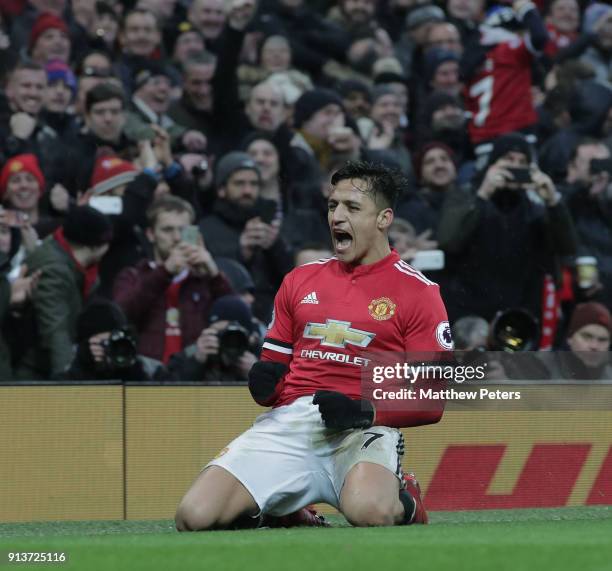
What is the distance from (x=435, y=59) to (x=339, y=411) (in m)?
7.48

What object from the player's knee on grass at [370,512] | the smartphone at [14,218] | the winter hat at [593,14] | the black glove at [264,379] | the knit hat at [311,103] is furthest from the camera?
the winter hat at [593,14]

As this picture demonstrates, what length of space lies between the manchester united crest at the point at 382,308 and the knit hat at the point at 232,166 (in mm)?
3663

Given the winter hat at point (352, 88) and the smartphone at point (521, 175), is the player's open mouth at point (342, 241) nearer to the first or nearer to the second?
the smartphone at point (521, 175)

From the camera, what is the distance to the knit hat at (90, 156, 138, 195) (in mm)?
9953

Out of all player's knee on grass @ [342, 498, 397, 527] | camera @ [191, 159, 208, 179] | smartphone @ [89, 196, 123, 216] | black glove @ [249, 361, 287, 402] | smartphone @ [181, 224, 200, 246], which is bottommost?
player's knee on grass @ [342, 498, 397, 527]

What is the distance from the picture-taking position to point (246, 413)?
8.43 m

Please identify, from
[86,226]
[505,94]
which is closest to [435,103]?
[505,94]

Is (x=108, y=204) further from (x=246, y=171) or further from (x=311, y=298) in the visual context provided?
(x=311, y=298)

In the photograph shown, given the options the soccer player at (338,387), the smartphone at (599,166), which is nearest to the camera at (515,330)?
the soccer player at (338,387)

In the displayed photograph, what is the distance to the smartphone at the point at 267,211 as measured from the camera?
398 inches

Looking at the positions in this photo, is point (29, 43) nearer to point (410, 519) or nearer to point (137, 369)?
point (137, 369)

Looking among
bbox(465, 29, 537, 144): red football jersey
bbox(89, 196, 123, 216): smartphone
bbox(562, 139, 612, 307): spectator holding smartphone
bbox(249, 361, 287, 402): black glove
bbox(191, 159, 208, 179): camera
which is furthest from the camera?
bbox(465, 29, 537, 144): red football jersey

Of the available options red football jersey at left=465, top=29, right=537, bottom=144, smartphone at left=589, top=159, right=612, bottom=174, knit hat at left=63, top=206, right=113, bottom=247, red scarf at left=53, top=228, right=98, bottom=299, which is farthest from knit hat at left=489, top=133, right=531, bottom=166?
red scarf at left=53, top=228, right=98, bottom=299

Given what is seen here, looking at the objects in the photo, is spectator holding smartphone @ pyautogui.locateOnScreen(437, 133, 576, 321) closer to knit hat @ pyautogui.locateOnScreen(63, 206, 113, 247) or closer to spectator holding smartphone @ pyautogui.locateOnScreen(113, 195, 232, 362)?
spectator holding smartphone @ pyautogui.locateOnScreen(113, 195, 232, 362)
